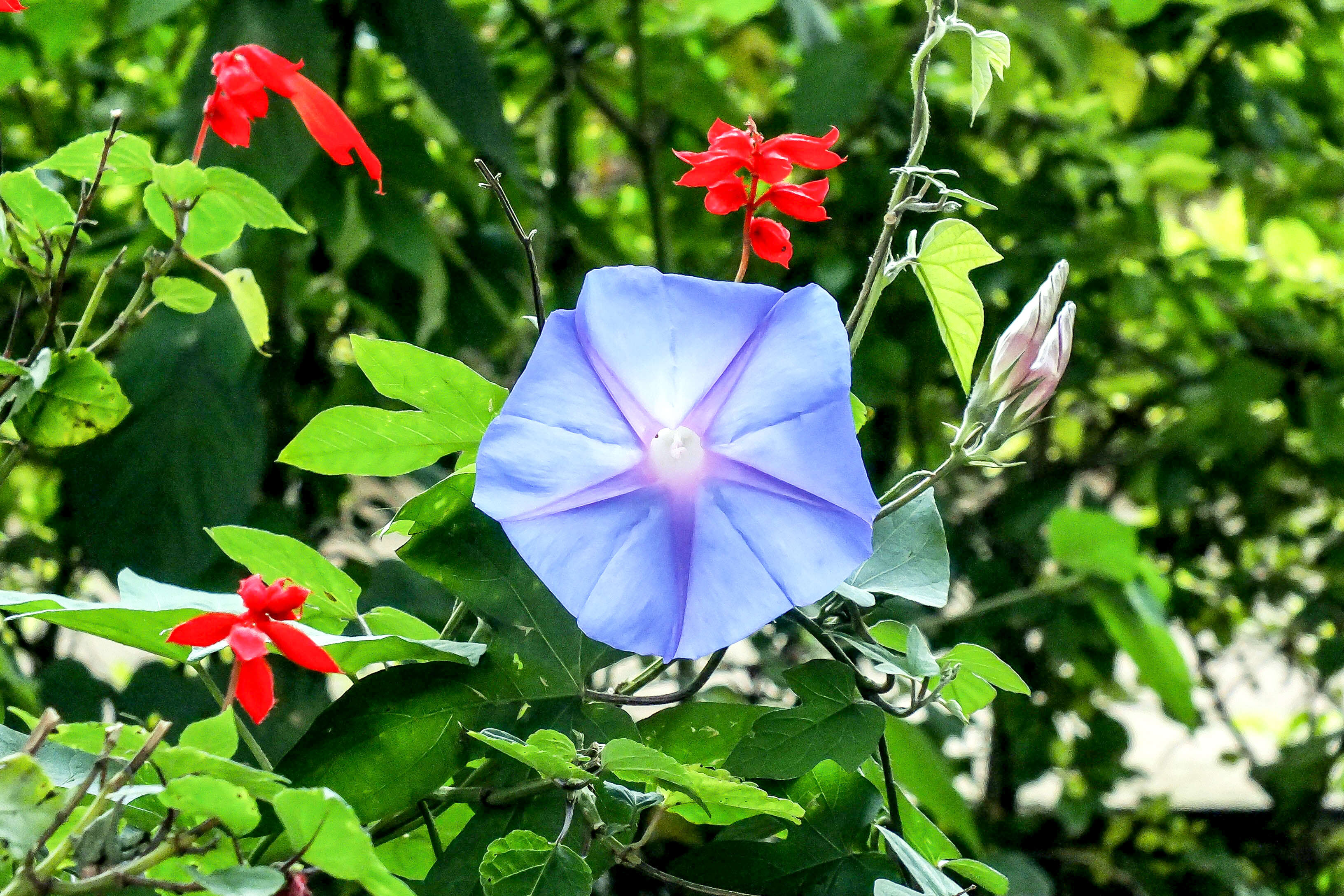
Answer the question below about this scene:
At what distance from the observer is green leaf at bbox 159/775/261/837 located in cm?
23

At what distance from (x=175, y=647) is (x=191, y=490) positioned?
60 centimetres

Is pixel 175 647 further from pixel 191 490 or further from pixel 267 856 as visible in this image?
pixel 191 490

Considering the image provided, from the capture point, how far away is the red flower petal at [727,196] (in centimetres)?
37

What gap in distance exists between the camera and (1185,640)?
2299 millimetres

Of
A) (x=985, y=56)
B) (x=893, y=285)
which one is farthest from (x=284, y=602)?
(x=893, y=285)

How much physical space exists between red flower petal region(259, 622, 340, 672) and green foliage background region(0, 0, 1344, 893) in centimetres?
53

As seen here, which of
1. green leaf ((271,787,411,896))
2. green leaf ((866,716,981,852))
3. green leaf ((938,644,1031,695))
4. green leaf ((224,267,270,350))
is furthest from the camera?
green leaf ((866,716,981,852))

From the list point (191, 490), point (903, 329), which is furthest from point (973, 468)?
point (191, 490)

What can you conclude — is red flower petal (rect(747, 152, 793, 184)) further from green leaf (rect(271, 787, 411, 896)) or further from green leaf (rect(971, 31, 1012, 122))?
green leaf (rect(271, 787, 411, 896))

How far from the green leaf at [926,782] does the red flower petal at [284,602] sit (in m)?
0.49

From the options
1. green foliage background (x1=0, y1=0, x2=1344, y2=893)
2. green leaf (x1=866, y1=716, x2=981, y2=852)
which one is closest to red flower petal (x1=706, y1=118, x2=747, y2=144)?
green leaf (x1=866, y1=716, x2=981, y2=852)

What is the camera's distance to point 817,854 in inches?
14.2

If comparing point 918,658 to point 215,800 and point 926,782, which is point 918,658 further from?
point 926,782

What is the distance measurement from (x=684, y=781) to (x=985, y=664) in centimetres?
10
